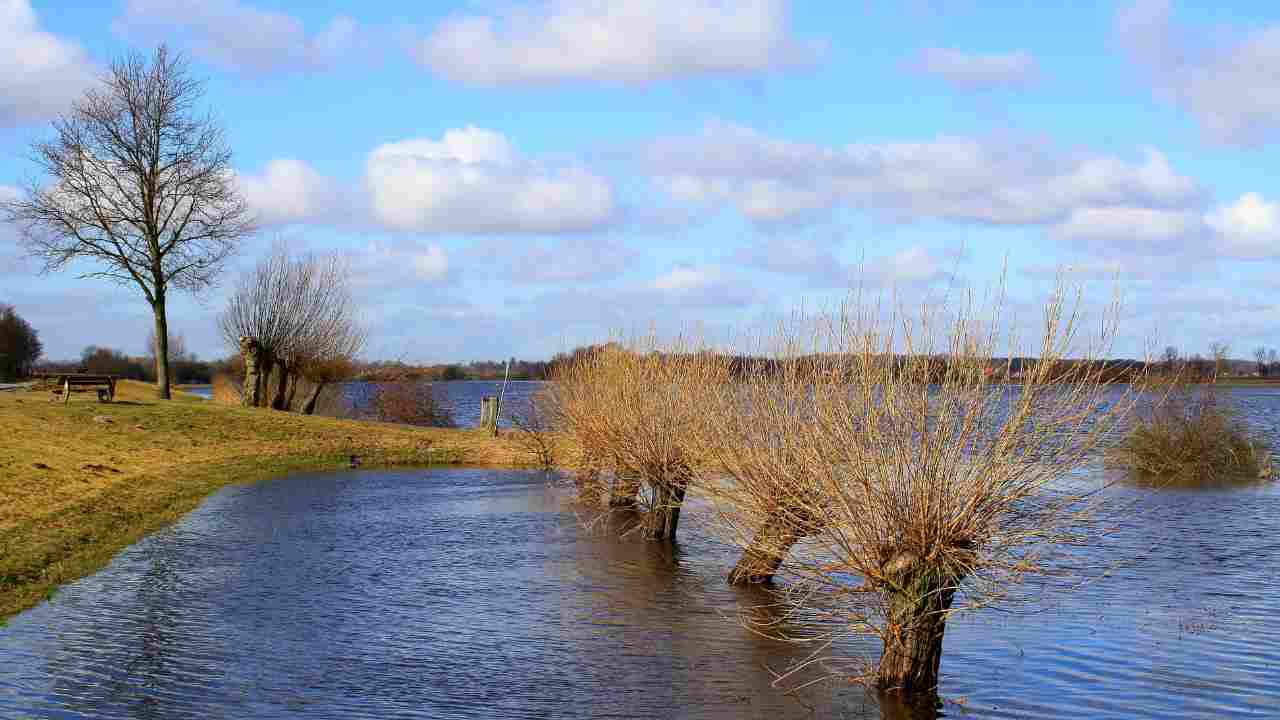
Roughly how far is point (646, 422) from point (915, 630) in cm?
904

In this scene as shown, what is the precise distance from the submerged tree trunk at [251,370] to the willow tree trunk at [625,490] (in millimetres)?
24377

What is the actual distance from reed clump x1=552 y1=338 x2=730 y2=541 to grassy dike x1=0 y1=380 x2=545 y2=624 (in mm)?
7811

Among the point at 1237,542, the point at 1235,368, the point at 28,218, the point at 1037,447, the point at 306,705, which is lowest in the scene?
the point at 306,705

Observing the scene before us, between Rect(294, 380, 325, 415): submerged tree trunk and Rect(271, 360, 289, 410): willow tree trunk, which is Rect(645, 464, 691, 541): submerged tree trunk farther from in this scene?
Rect(294, 380, 325, 415): submerged tree trunk

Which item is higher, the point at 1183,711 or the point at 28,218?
the point at 28,218

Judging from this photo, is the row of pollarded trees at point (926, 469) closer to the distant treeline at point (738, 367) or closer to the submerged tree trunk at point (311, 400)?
the distant treeline at point (738, 367)

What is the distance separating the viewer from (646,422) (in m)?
18.6

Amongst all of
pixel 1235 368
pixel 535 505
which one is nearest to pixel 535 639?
pixel 535 505

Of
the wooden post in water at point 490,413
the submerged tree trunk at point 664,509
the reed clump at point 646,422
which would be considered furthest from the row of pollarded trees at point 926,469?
the wooden post in water at point 490,413

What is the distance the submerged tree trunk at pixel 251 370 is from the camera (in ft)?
146

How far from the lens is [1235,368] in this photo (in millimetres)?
34062

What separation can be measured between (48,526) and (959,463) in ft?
46.5

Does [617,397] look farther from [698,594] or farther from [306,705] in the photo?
[306,705]

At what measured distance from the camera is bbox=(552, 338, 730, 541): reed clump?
17422mm
